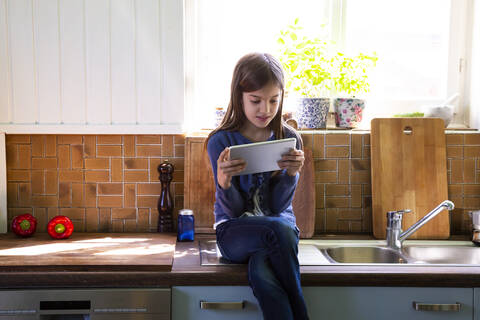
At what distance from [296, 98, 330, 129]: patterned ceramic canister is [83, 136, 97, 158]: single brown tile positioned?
0.89 m

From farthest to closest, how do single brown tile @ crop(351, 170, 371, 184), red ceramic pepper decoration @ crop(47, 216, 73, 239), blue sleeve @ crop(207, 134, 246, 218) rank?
single brown tile @ crop(351, 170, 371, 184) < red ceramic pepper decoration @ crop(47, 216, 73, 239) < blue sleeve @ crop(207, 134, 246, 218)

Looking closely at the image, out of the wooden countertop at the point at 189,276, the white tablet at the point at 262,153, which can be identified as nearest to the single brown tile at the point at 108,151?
the wooden countertop at the point at 189,276

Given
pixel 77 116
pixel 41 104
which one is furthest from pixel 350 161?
pixel 41 104

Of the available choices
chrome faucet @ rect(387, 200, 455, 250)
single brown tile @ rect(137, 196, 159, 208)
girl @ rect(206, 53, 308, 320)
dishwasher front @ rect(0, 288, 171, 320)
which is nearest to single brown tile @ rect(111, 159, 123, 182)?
single brown tile @ rect(137, 196, 159, 208)

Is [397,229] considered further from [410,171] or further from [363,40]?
[363,40]

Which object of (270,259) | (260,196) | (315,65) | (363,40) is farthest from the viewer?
(363,40)

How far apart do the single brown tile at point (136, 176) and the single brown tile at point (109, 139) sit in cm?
14

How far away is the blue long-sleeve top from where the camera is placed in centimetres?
182

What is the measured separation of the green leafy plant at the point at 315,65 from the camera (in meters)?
2.29

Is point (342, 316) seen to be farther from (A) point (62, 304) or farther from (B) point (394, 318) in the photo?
(A) point (62, 304)

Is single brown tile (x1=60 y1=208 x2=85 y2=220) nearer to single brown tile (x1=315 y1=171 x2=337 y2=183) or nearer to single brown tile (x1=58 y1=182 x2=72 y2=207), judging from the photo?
single brown tile (x1=58 y1=182 x2=72 y2=207)

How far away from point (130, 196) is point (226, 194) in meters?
0.62

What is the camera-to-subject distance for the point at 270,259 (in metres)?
1.65

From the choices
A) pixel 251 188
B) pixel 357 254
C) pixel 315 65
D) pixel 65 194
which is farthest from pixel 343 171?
pixel 65 194
